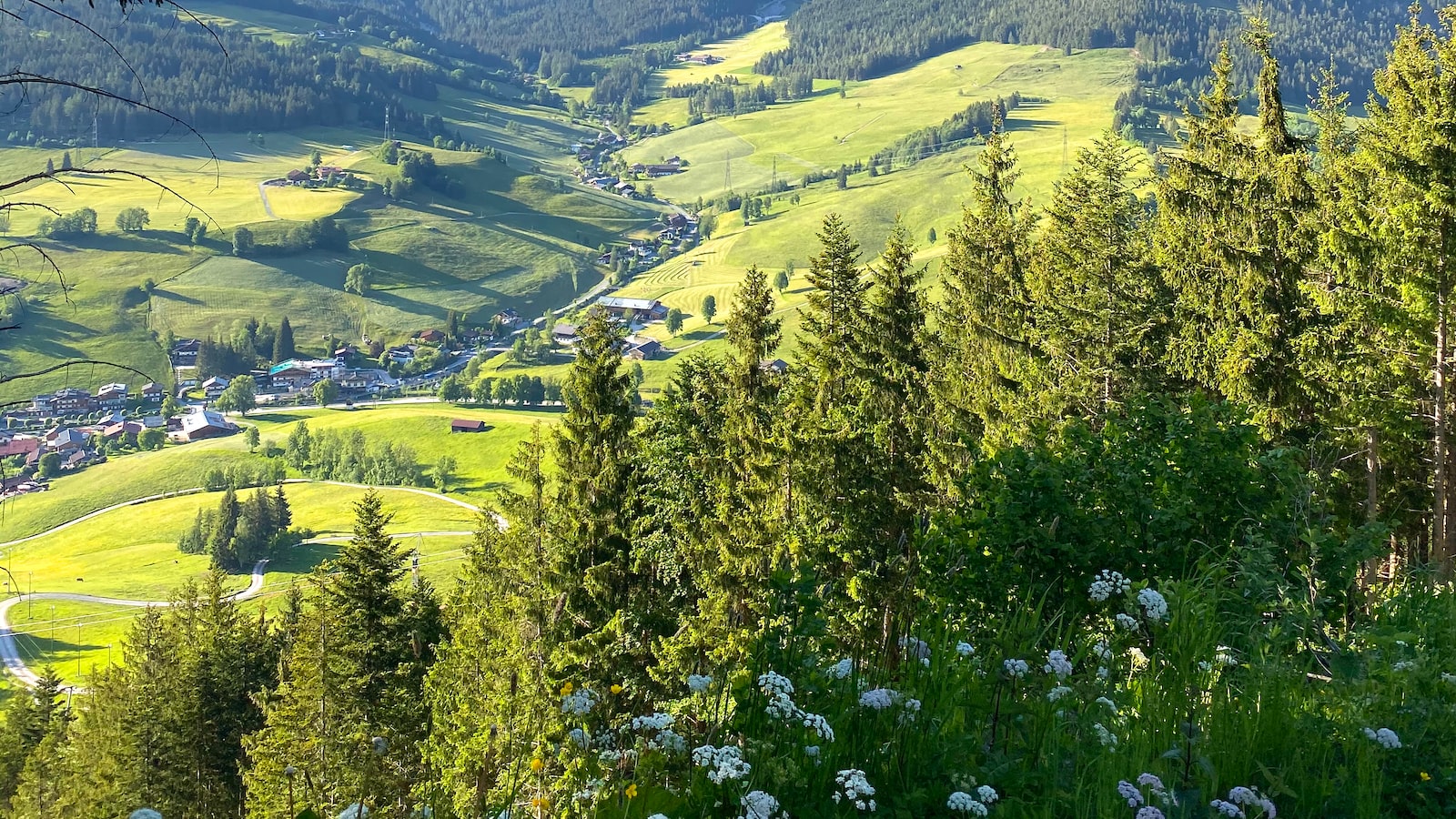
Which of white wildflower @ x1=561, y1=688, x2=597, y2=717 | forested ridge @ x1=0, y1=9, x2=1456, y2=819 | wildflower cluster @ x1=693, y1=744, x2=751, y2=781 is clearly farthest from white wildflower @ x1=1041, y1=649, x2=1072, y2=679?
white wildflower @ x1=561, y1=688, x2=597, y2=717

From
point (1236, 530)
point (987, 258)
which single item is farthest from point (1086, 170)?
point (1236, 530)

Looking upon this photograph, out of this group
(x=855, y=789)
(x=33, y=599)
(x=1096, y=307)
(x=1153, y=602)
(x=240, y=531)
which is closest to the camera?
(x=855, y=789)

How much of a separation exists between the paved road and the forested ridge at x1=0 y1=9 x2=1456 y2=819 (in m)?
72.8

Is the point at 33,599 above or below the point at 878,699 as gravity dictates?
below

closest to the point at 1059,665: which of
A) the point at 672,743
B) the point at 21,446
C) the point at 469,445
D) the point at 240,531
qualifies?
the point at 672,743

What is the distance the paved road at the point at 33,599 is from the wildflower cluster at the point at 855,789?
126 meters

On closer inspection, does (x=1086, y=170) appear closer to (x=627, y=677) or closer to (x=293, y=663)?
(x=627, y=677)

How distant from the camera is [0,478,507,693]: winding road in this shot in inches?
4710

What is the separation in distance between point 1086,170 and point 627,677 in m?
24.5

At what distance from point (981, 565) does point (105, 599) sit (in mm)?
152253

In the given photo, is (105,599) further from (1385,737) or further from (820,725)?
(1385,737)

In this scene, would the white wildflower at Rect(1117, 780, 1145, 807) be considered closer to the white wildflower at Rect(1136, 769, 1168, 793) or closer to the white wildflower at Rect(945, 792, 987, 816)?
the white wildflower at Rect(1136, 769, 1168, 793)

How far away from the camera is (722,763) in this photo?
14.7 ft

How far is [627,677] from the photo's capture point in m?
29.4
